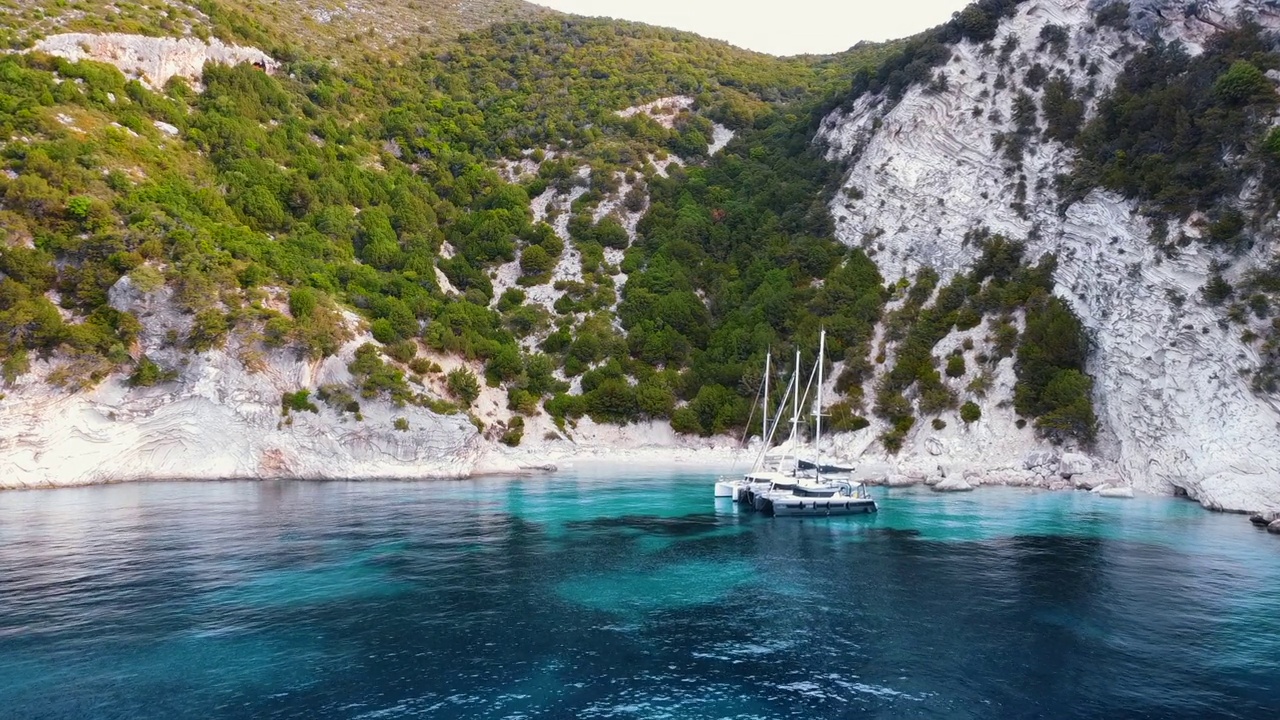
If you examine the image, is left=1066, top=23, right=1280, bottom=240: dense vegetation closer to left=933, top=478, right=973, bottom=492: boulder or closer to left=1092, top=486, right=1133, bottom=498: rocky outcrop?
left=1092, top=486, right=1133, bottom=498: rocky outcrop

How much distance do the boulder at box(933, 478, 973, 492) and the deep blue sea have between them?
9007mm

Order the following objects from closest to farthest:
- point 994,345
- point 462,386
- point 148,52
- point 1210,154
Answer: point 1210,154
point 994,345
point 462,386
point 148,52

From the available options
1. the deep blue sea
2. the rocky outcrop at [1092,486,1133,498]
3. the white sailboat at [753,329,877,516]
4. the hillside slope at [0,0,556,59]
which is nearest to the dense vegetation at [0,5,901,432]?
the hillside slope at [0,0,556,59]

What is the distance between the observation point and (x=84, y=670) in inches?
681

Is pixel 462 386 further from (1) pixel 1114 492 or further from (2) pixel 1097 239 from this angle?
(2) pixel 1097 239

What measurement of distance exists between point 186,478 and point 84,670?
34376 millimetres

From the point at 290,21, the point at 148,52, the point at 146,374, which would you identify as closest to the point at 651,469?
the point at 146,374

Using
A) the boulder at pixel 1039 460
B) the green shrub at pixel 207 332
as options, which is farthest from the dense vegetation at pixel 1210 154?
the green shrub at pixel 207 332

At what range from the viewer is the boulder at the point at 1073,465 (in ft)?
157

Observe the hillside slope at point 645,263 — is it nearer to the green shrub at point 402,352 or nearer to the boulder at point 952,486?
the green shrub at point 402,352

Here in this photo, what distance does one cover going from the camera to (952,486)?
46656 mm

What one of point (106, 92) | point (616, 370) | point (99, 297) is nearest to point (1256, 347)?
point (616, 370)

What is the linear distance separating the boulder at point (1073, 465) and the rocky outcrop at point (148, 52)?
273 ft

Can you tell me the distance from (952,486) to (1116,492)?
8902 millimetres
